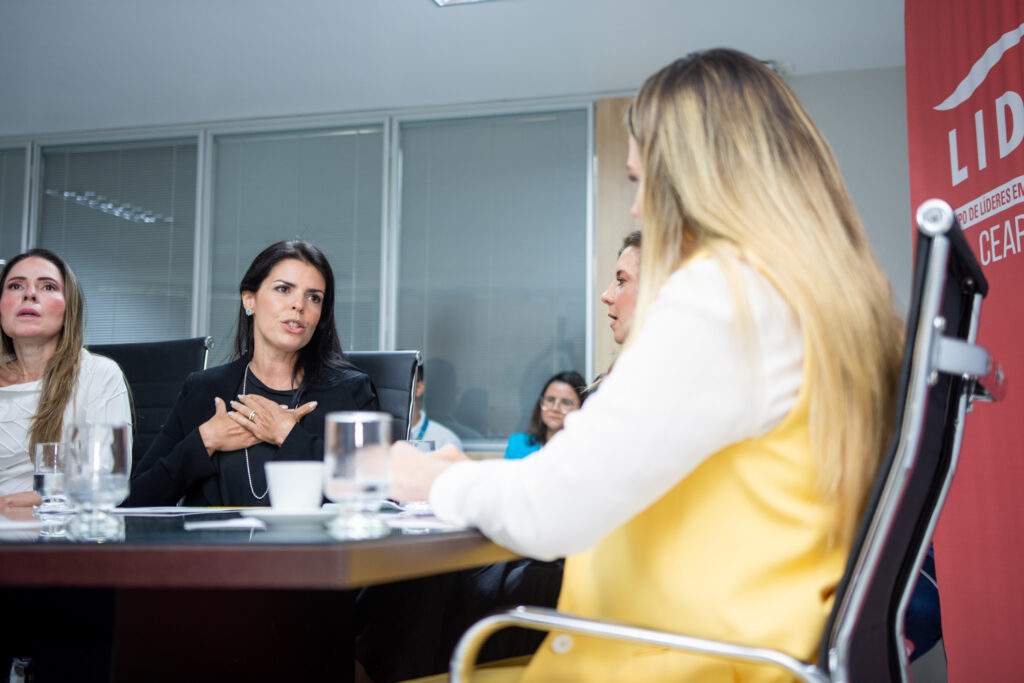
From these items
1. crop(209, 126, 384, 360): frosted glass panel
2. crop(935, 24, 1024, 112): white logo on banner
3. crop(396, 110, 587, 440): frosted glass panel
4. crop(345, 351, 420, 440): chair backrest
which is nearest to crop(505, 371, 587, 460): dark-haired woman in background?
crop(396, 110, 587, 440): frosted glass panel

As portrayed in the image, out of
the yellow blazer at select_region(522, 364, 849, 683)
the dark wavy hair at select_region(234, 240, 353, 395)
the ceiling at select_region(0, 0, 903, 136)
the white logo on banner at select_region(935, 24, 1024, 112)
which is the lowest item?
the yellow blazer at select_region(522, 364, 849, 683)

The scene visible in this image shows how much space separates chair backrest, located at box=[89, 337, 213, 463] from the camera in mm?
2758

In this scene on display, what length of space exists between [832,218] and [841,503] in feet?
1.04

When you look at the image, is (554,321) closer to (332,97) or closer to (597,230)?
(597,230)

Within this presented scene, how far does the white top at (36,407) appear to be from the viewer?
230 centimetres

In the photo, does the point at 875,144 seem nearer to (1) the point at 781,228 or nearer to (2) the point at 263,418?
(2) the point at 263,418

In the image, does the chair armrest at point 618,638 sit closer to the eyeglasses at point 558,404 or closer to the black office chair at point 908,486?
the black office chair at point 908,486

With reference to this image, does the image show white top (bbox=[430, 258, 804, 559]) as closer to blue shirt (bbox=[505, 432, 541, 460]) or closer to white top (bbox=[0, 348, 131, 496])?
white top (bbox=[0, 348, 131, 496])

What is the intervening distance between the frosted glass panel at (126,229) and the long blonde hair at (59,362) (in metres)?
2.97

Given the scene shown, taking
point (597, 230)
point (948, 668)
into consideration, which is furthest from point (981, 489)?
point (597, 230)

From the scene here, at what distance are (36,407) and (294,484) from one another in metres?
A: 1.70

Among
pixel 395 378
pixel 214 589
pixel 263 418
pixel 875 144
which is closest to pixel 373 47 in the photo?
pixel 395 378

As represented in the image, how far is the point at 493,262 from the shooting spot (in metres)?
5.14

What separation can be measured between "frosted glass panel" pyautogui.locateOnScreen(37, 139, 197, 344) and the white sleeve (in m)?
3.06
